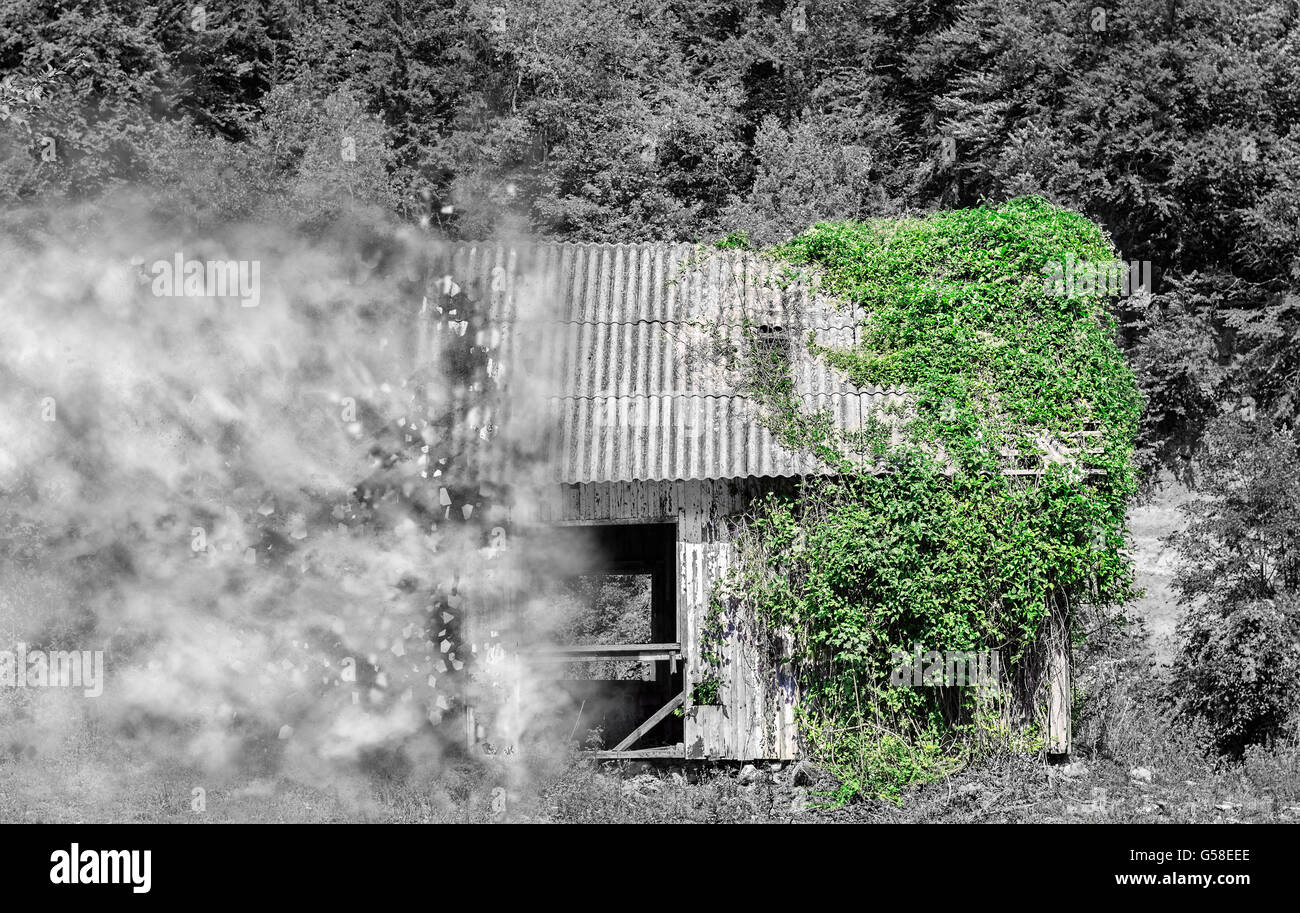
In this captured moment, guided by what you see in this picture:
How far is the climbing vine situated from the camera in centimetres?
1338

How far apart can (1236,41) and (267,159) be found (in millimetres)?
22596

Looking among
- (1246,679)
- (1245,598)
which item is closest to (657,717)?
(1246,679)

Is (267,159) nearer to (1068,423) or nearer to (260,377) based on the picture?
(260,377)

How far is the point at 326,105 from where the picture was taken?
3366 cm

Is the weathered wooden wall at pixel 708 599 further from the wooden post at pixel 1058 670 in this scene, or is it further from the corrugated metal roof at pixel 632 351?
the wooden post at pixel 1058 670

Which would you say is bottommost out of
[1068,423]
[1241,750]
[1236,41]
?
[1241,750]

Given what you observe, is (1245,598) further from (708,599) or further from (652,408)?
(652,408)

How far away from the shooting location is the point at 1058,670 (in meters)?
13.8

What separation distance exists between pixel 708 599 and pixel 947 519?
8.36ft

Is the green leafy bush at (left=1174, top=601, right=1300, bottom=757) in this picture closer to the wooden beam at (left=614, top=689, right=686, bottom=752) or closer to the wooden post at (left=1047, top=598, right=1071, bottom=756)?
the wooden post at (left=1047, top=598, right=1071, bottom=756)

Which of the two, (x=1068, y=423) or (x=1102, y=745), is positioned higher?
(x=1068, y=423)

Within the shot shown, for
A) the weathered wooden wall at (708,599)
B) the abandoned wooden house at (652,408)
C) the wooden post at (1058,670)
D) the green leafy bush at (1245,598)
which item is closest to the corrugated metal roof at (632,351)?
the abandoned wooden house at (652,408)
